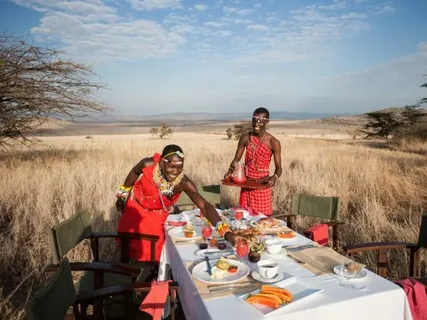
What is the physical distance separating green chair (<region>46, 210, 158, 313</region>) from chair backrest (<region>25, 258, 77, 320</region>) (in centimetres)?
32

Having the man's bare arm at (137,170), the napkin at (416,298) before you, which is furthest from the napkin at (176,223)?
the napkin at (416,298)

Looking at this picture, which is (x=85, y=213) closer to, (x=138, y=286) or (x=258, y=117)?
(x=138, y=286)

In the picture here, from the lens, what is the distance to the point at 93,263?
2486mm

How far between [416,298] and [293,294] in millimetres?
679

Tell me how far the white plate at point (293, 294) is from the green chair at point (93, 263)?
1.15 metres

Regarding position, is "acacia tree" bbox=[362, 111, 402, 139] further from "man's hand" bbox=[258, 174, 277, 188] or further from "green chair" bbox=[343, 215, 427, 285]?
"green chair" bbox=[343, 215, 427, 285]

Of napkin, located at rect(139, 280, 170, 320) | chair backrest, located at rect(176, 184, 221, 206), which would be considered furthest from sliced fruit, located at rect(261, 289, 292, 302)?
chair backrest, located at rect(176, 184, 221, 206)

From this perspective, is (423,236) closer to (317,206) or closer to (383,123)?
(317,206)

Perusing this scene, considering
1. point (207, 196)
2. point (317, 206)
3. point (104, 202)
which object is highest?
point (317, 206)

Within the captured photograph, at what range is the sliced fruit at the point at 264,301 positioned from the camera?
154 cm

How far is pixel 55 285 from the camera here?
172cm

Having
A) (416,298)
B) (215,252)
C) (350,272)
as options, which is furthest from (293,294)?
Answer: (215,252)

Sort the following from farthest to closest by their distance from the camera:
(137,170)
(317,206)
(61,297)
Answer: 1. (317,206)
2. (137,170)
3. (61,297)

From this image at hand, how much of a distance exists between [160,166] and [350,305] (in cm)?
216
